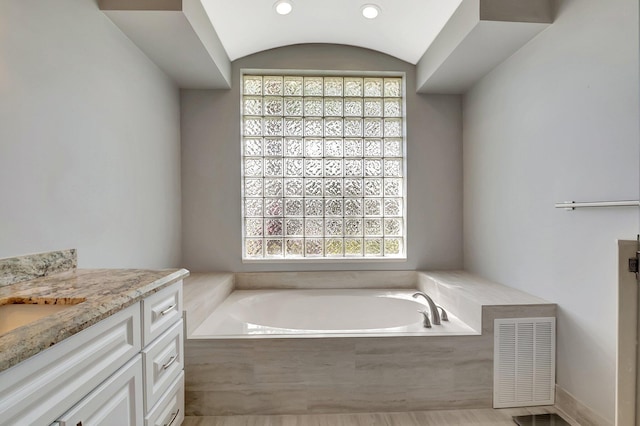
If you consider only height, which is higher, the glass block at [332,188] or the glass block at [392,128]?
the glass block at [392,128]

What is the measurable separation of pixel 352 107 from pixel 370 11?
2.61 feet

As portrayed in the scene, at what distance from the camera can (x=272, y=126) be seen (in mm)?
2887

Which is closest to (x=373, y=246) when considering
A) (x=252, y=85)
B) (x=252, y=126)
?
(x=252, y=126)

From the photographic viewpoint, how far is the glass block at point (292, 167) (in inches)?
113

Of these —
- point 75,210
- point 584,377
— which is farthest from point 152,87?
point 584,377

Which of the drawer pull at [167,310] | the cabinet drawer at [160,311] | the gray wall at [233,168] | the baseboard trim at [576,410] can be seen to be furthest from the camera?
the gray wall at [233,168]

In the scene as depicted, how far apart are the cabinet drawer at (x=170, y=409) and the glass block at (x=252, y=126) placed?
2059 mm

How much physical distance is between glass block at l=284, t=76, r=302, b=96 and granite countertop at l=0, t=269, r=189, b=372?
6.82 ft

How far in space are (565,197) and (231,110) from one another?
2.54m

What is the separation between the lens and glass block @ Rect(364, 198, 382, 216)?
2906mm

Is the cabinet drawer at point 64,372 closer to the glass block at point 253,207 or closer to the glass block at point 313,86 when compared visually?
the glass block at point 253,207

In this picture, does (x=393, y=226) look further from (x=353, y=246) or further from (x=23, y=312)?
(x=23, y=312)

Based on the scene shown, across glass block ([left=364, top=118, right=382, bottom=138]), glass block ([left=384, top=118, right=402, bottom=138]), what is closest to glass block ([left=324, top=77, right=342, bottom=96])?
glass block ([left=364, top=118, right=382, bottom=138])

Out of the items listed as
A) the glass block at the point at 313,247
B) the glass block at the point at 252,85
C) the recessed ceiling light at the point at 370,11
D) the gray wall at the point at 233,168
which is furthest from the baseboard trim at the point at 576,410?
the glass block at the point at 252,85
